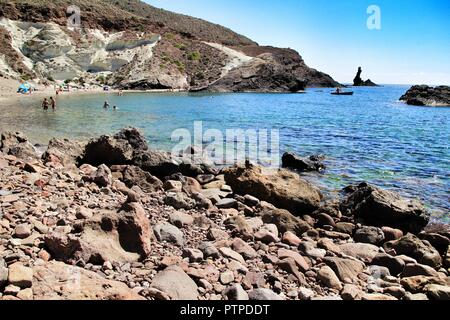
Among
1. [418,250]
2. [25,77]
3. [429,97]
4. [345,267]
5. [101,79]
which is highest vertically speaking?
[101,79]

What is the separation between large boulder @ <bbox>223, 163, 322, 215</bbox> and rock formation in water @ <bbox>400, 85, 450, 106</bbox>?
75.5 m

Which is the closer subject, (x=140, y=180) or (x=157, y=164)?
→ (x=140, y=180)

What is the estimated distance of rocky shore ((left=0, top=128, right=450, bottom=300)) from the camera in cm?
584

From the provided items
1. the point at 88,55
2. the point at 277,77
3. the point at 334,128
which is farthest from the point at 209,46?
the point at 334,128

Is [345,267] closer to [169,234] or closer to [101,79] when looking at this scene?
[169,234]

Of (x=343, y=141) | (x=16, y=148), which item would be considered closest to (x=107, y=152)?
(x=16, y=148)

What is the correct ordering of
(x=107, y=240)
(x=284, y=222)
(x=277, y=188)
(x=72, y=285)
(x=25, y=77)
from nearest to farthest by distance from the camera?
(x=72, y=285) → (x=107, y=240) → (x=284, y=222) → (x=277, y=188) → (x=25, y=77)

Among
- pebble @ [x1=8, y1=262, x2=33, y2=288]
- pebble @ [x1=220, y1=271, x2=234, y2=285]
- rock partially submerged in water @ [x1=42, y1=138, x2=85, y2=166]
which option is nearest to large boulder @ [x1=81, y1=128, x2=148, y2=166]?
rock partially submerged in water @ [x1=42, y1=138, x2=85, y2=166]

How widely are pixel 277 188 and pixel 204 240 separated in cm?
450

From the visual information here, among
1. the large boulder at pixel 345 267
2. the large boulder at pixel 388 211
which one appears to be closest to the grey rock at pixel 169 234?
the large boulder at pixel 345 267

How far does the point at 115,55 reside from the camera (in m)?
100

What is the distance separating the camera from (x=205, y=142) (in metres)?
25.0

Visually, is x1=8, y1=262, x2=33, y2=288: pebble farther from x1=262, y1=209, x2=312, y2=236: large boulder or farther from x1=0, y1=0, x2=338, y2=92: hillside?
x1=0, y1=0, x2=338, y2=92: hillside

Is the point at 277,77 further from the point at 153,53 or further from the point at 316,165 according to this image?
the point at 316,165
